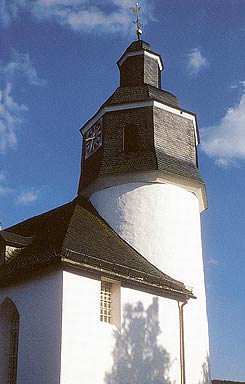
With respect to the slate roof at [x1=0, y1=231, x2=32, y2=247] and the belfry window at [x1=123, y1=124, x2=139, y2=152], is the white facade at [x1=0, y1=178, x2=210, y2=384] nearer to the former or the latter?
the belfry window at [x1=123, y1=124, x2=139, y2=152]

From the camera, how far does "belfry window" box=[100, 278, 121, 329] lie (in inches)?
675

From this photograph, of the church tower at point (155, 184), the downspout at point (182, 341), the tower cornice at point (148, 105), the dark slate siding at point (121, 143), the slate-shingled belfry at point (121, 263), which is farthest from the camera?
the tower cornice at point (148, 105)

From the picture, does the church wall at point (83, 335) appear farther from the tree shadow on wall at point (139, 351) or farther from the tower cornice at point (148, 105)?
the tower cornice at point (148, 105)

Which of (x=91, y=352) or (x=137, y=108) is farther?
(x=137, y=108)

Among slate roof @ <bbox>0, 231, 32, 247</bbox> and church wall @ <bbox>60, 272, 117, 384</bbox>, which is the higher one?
slate roof @ <bbox>0, 231, 32, 247</bbox>

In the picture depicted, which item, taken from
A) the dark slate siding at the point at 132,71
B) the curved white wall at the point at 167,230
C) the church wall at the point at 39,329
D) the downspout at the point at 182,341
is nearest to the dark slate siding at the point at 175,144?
the curved white wall at the point at 167,230

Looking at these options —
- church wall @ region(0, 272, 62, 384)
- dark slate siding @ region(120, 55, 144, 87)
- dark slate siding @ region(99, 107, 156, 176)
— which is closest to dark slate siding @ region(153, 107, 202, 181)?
dark slate siding @ region(99, 107, 156, 176)

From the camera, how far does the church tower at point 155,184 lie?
20.5 metres

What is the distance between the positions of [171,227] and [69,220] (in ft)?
13.8

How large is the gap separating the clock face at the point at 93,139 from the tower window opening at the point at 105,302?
767cm

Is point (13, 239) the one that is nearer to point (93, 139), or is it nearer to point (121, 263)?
point (121, 263)

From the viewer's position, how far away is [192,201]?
74.7 ft

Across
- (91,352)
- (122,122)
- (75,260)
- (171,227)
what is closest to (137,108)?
(122,122)

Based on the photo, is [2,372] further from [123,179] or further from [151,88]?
[151,88]
